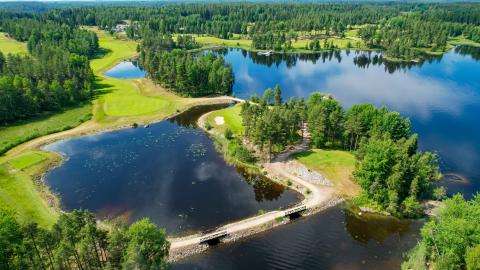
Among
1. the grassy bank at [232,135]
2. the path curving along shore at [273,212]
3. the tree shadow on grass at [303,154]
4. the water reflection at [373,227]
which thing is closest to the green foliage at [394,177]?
the water reflection at [373,227]

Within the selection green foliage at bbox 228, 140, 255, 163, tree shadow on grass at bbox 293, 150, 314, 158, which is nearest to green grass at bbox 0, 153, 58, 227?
green foliage at bbox 228, 140, 255, 163

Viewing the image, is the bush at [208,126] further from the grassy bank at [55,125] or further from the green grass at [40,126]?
the green grass at [40,126]

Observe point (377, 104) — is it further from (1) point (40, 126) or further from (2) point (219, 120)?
(1) point (40, 126)

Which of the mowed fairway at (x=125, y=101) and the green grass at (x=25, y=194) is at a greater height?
the mowed fairway at (x=125, y=101)

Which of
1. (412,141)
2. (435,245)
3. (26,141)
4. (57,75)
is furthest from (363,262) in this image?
(57,75)

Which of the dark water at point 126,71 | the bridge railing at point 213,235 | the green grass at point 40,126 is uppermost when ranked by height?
the dark water at point 126,71

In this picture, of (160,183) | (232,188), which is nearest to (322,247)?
(232,188)

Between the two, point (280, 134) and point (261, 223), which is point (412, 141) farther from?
point (261, 223)
